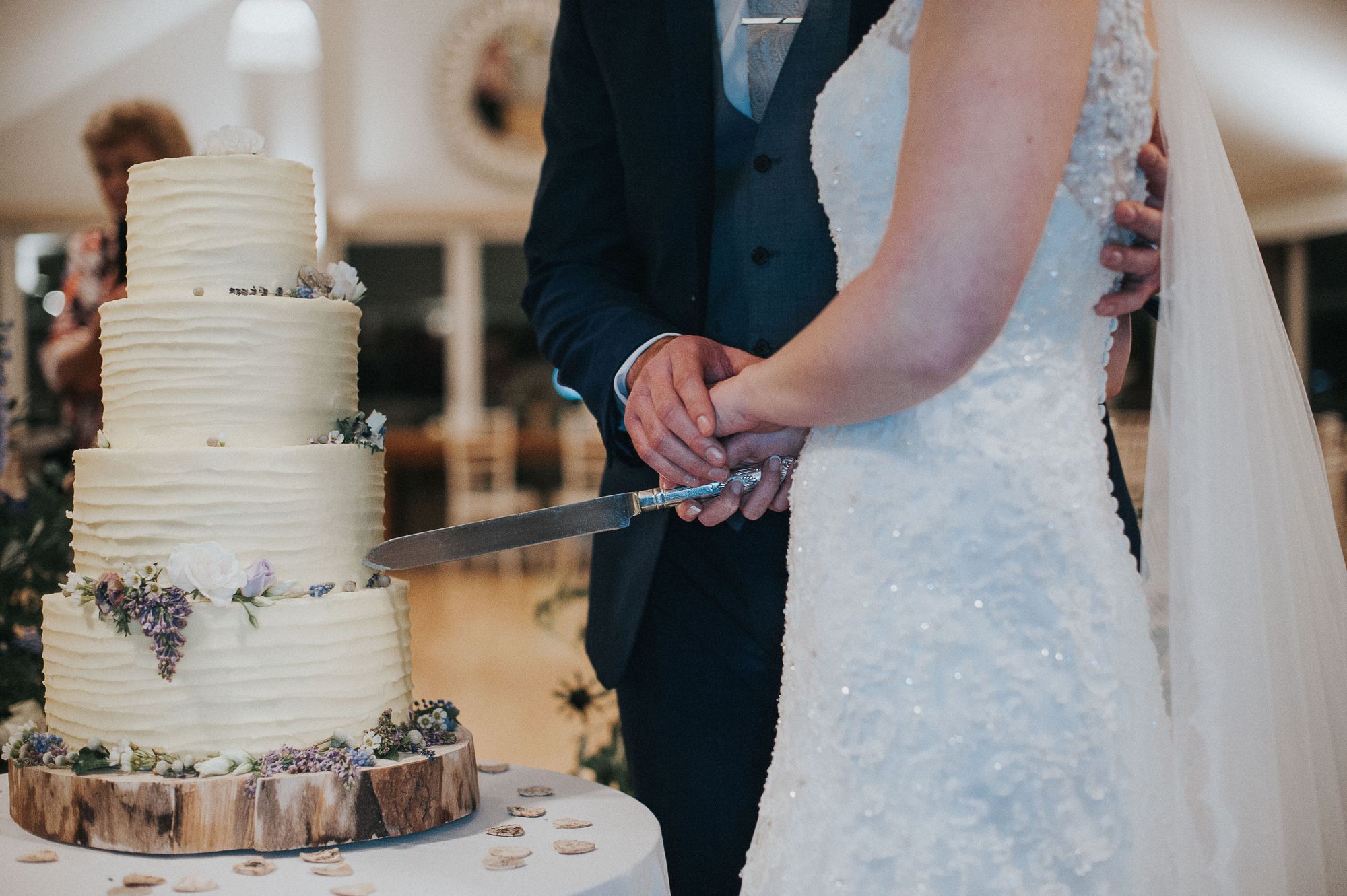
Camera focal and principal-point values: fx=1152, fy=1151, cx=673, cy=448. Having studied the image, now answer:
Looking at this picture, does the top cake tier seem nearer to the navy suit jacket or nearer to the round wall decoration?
the navy suit jacket

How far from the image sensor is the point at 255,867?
1062 mm

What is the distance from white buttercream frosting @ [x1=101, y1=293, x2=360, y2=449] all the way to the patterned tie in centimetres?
60

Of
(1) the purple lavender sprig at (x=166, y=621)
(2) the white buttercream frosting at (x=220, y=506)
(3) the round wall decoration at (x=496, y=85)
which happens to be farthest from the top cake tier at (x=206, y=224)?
(3) the round wall decoration at (x=496, y=85)

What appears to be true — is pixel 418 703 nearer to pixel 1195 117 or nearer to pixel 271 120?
pixel 1195 117

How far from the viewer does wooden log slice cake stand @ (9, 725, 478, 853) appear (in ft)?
3.62

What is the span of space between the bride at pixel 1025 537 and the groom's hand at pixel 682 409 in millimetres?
97

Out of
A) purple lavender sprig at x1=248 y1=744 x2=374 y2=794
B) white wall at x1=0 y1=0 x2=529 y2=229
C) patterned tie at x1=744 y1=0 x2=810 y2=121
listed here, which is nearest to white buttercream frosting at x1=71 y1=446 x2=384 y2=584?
purple lavender sprig at x1=248 y1=744 x2=374 y2=794

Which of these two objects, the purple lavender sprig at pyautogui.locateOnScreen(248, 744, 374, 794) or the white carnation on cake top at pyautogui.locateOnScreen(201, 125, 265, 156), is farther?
the white carnation on cake top at pyautogui.locateOnScreen(201, 125, 265, 156)

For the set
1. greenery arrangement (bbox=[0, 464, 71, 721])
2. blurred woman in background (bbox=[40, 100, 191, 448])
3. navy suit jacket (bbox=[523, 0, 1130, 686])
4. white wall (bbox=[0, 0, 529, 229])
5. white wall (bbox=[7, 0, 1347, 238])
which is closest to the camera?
navy suit jacket (bbox=[523, 0, 1130, 686])

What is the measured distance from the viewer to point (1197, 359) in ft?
3.57

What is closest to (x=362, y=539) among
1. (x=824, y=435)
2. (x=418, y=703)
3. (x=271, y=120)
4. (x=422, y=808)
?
(x=418, y=703)

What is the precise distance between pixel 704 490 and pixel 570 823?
37 cm

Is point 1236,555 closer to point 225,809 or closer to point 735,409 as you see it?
point 735,409

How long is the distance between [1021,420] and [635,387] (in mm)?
459
